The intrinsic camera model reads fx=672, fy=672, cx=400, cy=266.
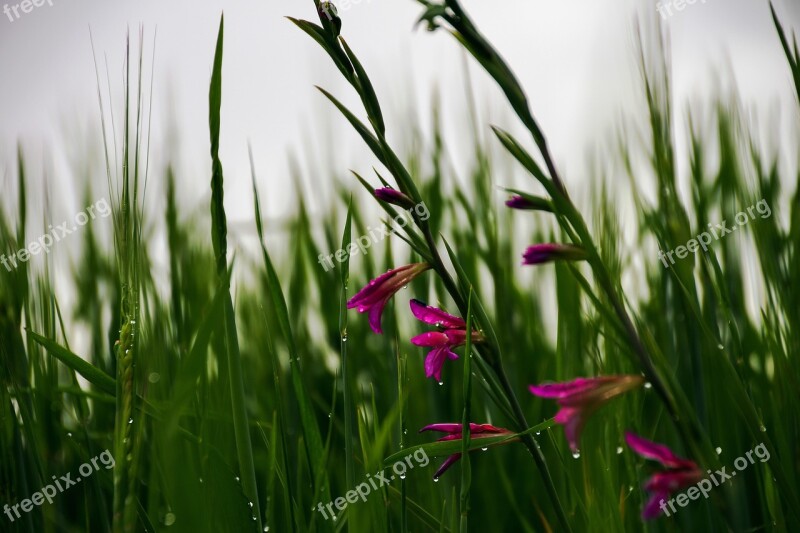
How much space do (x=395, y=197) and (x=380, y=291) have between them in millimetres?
92

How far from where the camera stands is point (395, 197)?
47 cm

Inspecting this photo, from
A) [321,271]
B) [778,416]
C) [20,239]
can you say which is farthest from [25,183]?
[778,416]

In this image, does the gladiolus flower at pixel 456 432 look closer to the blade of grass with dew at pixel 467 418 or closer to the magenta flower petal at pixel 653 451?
the blade of grass with dew at pixel 467 418

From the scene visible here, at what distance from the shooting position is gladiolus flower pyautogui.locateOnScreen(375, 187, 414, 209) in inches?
18.4

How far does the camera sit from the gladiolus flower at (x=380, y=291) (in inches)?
20.6

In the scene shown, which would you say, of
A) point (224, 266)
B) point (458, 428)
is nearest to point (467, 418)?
point (458, 428)

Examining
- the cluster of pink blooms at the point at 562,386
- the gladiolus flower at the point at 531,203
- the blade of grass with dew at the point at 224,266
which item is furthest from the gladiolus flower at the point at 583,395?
the blade of grass with dew at the point at 224,266

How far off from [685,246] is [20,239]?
2.26 ft

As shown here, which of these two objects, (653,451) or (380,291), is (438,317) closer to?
(380,291)

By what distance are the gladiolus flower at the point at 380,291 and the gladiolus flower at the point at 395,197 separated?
6 cm

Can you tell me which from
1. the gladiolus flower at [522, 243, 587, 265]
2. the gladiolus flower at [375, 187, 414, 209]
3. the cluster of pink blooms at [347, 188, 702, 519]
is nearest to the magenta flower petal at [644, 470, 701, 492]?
the cluster of pink blooms at [347, 188, 702, 519]

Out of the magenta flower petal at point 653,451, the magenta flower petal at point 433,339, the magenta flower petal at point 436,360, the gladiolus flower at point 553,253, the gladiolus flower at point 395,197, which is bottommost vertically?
the magenta flower petal at point 653,451

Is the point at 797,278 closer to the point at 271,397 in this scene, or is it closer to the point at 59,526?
the point at 271,397

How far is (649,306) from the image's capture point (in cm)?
106
